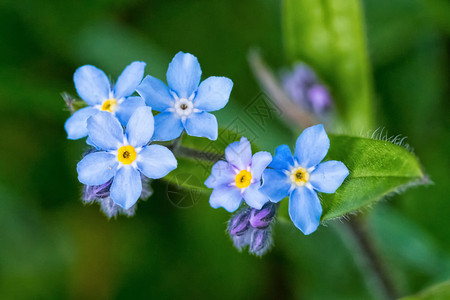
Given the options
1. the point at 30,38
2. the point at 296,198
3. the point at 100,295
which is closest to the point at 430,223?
the point at 296,198

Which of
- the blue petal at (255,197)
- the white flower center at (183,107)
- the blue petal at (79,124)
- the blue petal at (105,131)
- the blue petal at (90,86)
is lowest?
the blue petal at (255,197)

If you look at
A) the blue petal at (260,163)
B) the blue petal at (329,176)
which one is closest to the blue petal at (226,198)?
the blue petal at (260,163)

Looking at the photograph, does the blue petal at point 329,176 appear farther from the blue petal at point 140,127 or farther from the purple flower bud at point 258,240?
the blue petal at point 140,127

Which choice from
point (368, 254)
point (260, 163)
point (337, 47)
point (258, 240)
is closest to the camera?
point (260, 163)

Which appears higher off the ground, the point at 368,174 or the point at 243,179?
the point at 368,174

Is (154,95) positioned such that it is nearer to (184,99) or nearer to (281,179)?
(184,99)

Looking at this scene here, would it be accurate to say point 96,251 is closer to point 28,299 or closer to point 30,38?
point 28,299

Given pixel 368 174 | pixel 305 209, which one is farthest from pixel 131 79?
pixel 368 174
